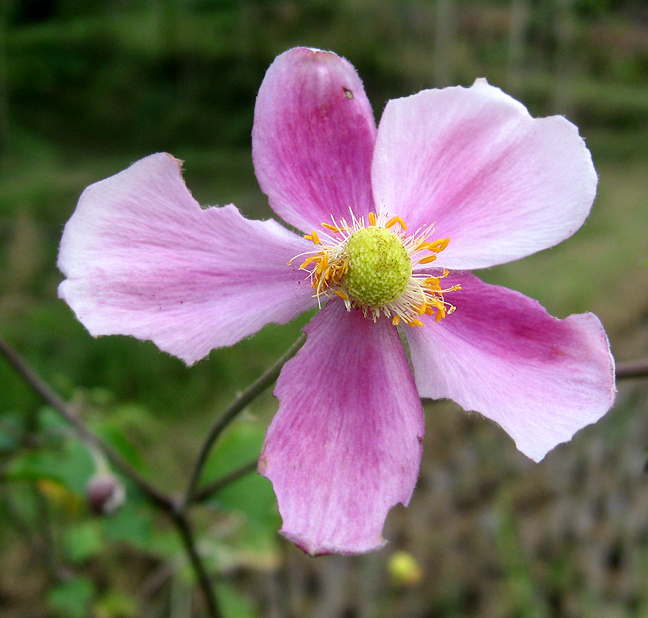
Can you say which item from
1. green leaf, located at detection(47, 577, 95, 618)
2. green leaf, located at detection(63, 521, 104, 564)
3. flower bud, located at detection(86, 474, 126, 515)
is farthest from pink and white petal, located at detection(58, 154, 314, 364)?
green leaf, located at detection(63, 521, 104, 564)

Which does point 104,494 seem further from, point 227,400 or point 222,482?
point 227,400

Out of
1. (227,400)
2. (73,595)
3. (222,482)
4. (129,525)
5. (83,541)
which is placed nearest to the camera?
(222,482)

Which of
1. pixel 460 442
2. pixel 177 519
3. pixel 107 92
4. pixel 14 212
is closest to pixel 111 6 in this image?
pixel 107 92

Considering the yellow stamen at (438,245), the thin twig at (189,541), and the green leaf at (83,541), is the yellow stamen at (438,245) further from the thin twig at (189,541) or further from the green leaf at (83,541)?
the green leaf at (83,541)

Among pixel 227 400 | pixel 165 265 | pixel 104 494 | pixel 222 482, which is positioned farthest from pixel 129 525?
pixel 227 400

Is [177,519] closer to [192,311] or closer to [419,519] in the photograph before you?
[192,311]

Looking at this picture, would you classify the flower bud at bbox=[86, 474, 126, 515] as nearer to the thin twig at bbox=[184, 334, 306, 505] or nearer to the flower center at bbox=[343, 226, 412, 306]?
the thin twig at bbox=[184, 334, 306, 505]
